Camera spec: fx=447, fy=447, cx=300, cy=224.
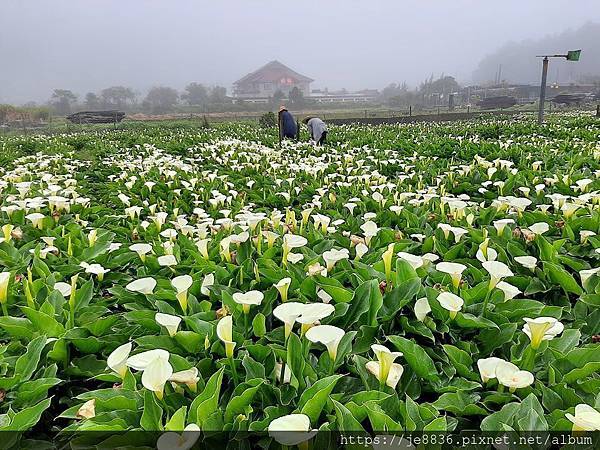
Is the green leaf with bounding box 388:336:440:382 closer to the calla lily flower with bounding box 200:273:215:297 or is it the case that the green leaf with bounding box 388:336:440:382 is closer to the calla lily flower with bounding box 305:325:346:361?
the calla lily flower with bounding box 305:325:346:361

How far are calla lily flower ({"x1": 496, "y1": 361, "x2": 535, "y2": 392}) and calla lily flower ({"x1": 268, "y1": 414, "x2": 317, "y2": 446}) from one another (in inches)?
22.2

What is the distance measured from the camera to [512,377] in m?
1.21

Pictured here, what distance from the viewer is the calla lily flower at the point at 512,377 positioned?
46.4 inches

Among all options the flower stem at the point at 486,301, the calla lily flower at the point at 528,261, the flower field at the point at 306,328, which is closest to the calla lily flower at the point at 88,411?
the flower field at the point at 306,328

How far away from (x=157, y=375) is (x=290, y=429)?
0.41 metres

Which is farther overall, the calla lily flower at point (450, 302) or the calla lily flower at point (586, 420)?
the calla lily flower at point (450, 302)

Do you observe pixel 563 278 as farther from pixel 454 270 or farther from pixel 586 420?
pixel 586 420

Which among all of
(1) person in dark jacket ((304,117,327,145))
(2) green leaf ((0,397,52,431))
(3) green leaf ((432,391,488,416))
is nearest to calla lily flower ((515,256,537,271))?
(3) green leaf ((432,391,488,416))

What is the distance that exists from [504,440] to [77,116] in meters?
36.8

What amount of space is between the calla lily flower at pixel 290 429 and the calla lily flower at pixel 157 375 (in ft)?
1.14

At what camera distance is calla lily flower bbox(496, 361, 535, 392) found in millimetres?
1178

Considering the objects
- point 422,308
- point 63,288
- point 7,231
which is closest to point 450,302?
point 422,308

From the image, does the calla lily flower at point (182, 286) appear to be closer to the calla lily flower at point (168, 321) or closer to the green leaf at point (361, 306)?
the calla lily flower at point (168, 321)

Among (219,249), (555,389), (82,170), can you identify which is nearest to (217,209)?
(219,249)
